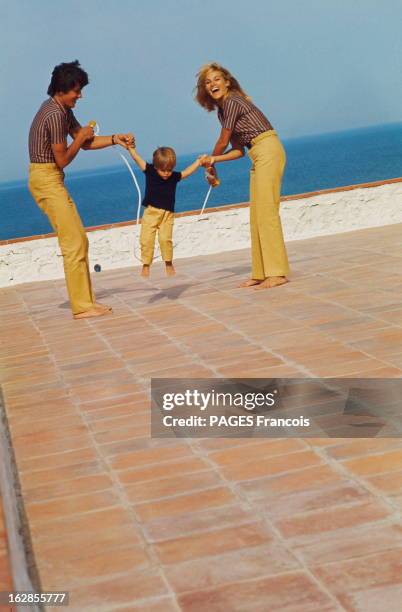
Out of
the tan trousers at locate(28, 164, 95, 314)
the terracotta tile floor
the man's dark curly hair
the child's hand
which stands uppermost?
the man's dark curly hair

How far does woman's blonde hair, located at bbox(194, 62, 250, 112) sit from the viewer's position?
7.32 m

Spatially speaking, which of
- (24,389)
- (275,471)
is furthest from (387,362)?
(24,389)

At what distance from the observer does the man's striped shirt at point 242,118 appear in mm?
7305

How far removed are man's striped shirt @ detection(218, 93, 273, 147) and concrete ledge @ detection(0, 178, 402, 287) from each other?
3985 mm

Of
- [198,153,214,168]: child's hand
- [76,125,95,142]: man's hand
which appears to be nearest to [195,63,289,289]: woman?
[198,153,214,168]: child's hand

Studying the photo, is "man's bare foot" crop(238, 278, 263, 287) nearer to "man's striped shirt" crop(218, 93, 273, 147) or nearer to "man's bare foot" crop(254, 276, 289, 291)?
"man's bare foot" crop(254, 276, 289, 291)

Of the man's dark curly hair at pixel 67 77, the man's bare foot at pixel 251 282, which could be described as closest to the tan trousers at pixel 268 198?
the man's bare foot at pixel 251 282

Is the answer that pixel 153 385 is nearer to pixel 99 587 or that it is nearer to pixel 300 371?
pixel 300 371

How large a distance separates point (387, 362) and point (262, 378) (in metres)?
0.57

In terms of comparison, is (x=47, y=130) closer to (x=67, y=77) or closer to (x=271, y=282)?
(x=67, y=77)

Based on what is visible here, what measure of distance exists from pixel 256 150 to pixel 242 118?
271 millimetres

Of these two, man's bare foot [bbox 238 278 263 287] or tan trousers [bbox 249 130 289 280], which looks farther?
man's bare foot [bbox 238 278 263 287]

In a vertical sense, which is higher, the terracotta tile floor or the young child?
the young child

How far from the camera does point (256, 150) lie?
7.46 metres
